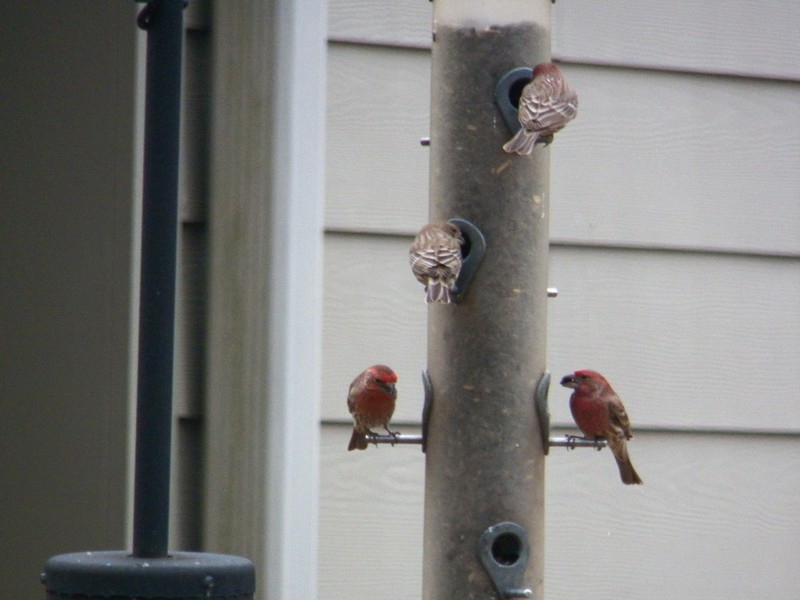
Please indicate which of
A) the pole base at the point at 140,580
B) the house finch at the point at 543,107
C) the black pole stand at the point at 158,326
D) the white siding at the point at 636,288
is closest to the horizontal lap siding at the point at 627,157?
the white siding at the point at 636,288

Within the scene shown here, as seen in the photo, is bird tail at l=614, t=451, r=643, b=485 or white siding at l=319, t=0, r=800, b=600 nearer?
bird tail at l=614, t=451, r=643, b=485

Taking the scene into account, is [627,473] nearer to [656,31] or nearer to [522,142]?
[522,142]

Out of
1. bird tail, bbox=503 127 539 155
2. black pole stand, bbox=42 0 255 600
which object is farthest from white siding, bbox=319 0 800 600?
black pole stand, bbox=42 0 255 600

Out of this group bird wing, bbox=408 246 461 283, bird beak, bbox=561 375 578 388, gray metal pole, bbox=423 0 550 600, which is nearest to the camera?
bird wing, bbox=408 246 461 283

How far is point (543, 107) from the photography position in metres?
2.29

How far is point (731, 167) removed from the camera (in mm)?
3338

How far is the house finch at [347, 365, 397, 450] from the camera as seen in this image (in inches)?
103

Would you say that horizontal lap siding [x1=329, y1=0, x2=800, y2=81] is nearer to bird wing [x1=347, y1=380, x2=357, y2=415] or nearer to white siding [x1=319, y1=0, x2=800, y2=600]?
white siding [x1=319, y1=0, x2=800, y2=600]

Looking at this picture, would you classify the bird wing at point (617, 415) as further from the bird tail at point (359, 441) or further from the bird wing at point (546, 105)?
the bird wing at point (546, 105)

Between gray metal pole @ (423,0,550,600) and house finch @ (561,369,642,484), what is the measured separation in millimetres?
206

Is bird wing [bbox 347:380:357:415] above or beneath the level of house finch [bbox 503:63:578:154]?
beneath

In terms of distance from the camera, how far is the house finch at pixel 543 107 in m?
2.32

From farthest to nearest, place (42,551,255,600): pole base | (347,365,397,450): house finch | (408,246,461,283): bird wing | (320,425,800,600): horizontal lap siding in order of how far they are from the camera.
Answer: (320,425,800,600): horizontal lap siding → (347,365,397,450): house finch → (408,246,461,283): bird wing → (42,551,255,600): pole base

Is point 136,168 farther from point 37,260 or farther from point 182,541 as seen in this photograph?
point 182,541
